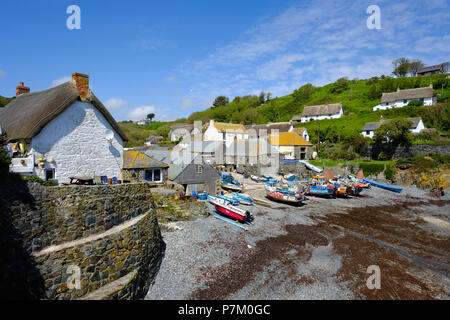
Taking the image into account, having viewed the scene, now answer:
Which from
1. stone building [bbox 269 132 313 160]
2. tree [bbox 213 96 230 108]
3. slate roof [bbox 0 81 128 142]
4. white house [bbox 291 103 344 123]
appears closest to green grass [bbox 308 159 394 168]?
stone building [bbox 269 132 313 160]

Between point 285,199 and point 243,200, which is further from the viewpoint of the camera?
point 285,199

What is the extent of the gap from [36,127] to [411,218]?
33.8 m

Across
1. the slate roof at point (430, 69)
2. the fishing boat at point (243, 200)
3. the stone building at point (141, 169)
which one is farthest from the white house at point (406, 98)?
the stone building at point (141, 169)

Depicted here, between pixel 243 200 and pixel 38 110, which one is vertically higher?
pixel 38 110

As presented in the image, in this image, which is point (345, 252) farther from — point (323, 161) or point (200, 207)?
point (323, 161)

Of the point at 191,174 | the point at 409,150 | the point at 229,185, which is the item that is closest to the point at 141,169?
the point at 191,174

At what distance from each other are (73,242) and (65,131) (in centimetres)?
731

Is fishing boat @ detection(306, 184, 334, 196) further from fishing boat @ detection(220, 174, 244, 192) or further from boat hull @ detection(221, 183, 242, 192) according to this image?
boat hull @ detection(221, 183, 242, 192)

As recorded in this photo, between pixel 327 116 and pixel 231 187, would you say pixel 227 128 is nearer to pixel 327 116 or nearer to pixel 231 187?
pixel 231 187

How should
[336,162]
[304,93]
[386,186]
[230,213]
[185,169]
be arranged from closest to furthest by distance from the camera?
1. [230,213]
2. [185,169]
3. [386,186]
4. [336,162]
5. [304,93]

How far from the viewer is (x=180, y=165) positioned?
2703 centimetres

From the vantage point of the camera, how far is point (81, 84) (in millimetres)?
14094

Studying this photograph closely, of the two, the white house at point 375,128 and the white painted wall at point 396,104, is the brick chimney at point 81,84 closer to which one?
the white house at point 375,128
